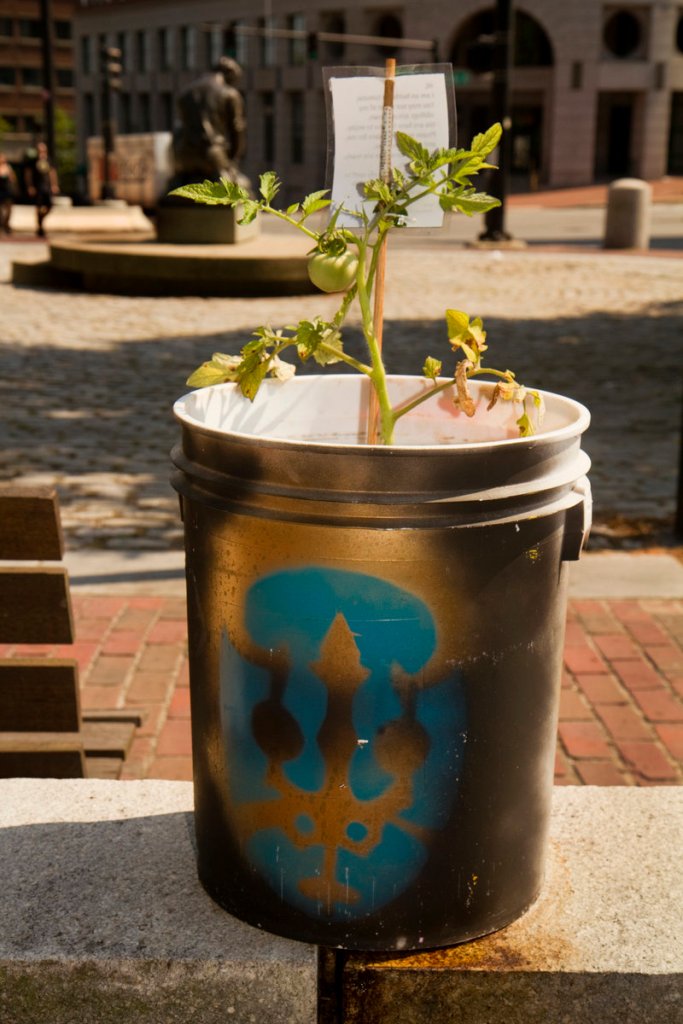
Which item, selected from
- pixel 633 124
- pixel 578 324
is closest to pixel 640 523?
pixel 578 324

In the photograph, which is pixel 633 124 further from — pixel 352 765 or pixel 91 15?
pixel 352 765

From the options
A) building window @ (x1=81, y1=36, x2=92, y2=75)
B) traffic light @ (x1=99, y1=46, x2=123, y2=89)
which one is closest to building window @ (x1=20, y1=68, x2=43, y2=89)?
building window @ (x1=81, y1=36, x2=92, y2=75)

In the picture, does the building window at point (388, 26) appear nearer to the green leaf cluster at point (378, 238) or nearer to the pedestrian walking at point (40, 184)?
the pedestrian walking at point (40, 184)

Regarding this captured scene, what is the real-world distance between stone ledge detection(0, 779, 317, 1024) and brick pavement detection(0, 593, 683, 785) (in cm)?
125

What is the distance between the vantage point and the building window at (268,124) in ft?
228

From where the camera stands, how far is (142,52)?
8112 cm

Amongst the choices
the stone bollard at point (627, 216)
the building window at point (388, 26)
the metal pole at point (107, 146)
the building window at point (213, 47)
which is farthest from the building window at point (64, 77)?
the stone bollard at point (627, 216)

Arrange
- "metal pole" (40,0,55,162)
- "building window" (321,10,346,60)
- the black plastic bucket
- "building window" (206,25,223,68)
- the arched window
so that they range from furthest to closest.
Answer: "building window" (206,25,223,68), "building window" (321,10,346,60), the arched window, "metal pole" (40,0,55,162), the black plastic bucket

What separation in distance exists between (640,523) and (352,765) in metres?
4.53

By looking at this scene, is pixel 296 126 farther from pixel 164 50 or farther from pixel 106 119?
pixel 106 119

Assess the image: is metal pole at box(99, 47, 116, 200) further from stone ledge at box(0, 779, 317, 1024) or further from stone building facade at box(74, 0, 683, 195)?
stone ledge at box(0, 779, 317, 1024)

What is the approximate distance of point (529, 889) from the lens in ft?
8.32

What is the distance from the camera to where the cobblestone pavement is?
7.16 metres

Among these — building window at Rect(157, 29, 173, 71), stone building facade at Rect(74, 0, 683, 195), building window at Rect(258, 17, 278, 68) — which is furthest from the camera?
building window at Rect(157, 29, 173, 71)
